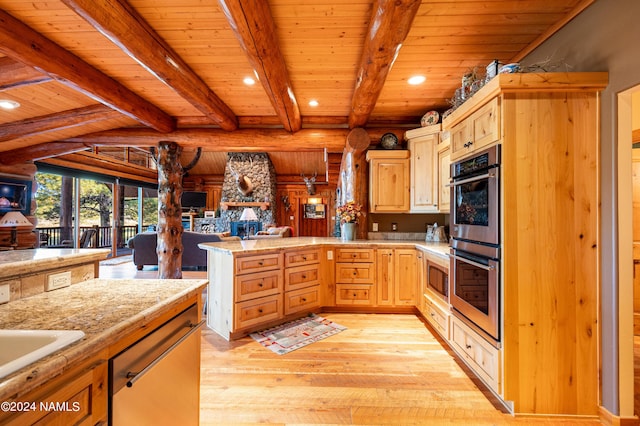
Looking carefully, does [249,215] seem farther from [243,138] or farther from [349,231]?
[349,231]

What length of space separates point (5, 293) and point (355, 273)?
304 centimetres

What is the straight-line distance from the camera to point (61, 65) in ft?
8.06

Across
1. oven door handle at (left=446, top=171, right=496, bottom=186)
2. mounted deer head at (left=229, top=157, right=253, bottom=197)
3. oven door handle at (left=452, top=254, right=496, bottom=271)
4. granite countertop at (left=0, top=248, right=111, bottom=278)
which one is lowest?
oven door handle at (left=452, top=254, right=496, bottom=271)

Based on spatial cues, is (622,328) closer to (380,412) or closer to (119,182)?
(380,412)

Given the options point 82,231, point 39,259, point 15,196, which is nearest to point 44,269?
point 39,259

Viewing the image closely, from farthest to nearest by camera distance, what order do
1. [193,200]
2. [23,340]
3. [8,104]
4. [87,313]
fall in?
[193,200] < [8,104] < [87,313] < [23,340]

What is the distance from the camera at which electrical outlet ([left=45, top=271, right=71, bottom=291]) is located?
4.10 feet

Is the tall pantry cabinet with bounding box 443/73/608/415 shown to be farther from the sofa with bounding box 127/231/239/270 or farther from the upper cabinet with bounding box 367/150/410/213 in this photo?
the sofa with bounding box 127/231/239/270

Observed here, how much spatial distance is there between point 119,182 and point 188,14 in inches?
313

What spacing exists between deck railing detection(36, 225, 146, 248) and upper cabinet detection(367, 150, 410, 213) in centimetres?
811

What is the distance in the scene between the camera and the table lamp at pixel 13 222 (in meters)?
4.99

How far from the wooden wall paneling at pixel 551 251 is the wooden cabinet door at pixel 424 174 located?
5.65 feet

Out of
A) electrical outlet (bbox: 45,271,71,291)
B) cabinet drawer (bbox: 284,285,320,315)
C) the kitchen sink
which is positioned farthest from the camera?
cabinet drawer (bbox: 284,285,320,315)

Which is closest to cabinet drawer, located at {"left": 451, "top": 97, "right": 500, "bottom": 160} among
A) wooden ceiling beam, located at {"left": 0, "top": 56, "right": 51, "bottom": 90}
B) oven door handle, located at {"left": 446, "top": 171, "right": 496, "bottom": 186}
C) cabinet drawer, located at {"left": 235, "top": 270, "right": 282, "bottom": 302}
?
oven door handle, located at {"left": 446, "top": 171, "right": 496, "bottom": 186}
